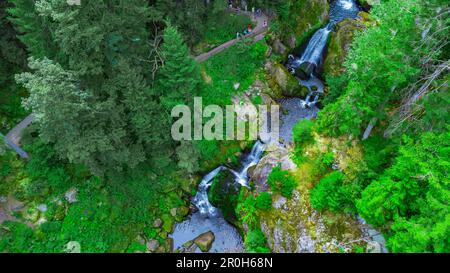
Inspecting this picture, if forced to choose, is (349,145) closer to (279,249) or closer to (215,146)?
(279,249)

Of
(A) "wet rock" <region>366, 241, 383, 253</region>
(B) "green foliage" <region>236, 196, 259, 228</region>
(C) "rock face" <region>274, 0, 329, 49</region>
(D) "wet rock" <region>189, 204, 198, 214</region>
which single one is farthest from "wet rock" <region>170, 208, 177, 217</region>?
(C) "rock face" <region>274, 0, 329, 49</region>

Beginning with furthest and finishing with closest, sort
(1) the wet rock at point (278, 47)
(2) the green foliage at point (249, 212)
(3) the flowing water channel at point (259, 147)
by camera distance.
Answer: (1) the wet rock at point (278, 47), (3) the flowing water channel at point (259, 147), (2) the green foliage at point (249, 212)

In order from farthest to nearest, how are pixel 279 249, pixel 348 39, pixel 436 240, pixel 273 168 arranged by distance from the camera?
pixel 348 39 < pixel 273 168 < pixel 279 249 < pixel 436 240

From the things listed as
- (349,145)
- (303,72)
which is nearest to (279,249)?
(349,145)

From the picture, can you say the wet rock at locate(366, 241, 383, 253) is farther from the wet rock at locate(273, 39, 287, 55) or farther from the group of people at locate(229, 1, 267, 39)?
the group of people at locate(229, 1, 267, 39)

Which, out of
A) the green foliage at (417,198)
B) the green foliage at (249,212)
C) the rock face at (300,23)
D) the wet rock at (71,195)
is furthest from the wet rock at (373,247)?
the rock face at (300,23)

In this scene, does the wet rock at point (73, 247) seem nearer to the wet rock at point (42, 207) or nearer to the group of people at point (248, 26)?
the wet rock at point (42, 207)

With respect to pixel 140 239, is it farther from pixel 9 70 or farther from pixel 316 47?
pixel 316 47
